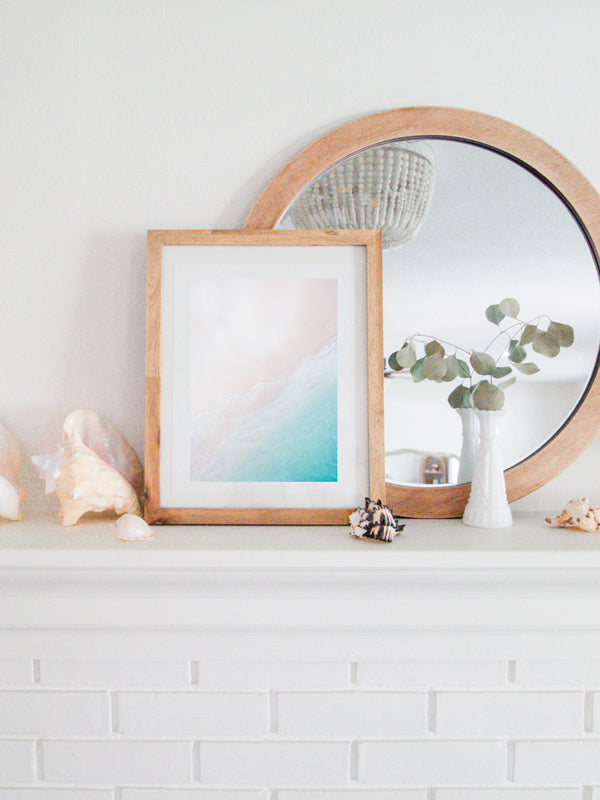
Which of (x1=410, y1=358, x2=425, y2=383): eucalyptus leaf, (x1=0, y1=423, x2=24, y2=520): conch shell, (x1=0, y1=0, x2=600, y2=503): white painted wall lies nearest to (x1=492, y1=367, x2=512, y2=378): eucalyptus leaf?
(x1=410, y1=358, x2=425, y2=383): eucalyptus leaf

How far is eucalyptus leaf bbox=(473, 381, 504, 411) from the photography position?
0.84 m

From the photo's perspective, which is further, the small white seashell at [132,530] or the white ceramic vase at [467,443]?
the white ceramic vase at [467,443]

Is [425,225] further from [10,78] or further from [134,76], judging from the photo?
[10,78]

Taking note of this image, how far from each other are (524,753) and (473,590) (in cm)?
27

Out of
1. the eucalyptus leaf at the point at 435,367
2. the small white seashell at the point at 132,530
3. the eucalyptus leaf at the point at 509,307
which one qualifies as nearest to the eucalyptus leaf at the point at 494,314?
the eucalyptus leaf at the point at 509,307

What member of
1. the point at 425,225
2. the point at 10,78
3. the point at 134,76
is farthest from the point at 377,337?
the point at 10,78

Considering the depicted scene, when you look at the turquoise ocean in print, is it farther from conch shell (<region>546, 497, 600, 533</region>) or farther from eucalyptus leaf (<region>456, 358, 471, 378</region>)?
conch shell (<region>546, 497, 600, 533</region>)

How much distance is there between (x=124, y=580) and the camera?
75 centimetres

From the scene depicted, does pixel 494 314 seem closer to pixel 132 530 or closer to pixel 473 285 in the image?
pixel 473 285

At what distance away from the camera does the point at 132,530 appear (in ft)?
2.53

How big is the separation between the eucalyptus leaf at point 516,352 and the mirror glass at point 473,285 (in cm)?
2

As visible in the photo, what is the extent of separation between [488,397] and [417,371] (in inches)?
4.9

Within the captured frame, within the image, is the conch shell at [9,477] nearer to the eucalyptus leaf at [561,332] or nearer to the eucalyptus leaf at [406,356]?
the eucalyptus leaf at [406,356]

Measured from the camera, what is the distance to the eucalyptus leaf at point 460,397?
92 centimetres
